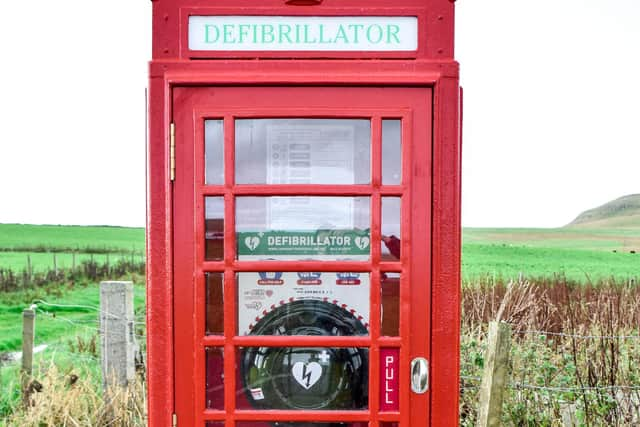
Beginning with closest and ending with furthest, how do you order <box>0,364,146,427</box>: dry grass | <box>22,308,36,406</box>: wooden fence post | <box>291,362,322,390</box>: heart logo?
<box>291,362,322,390</box>: heart logo → <box>0,364,146,427</box>: dry grass → <box>22,308,36,406</box>: wooden fence post

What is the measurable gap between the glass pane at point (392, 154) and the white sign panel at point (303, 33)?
297 mm

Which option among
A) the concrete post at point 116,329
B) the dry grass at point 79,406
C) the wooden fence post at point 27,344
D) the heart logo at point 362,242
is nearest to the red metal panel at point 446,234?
the heart logo at point 362,242

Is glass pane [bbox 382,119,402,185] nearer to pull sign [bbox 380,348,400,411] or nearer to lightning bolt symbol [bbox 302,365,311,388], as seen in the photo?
pull sign [bbox 380,348,400,411]

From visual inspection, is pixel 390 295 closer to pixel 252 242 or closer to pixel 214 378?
pixel 252 242

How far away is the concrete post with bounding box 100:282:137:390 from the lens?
15.1ft

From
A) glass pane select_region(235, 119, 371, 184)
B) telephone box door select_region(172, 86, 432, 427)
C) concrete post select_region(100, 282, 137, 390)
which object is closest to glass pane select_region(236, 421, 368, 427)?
telephone box door select_region(172, 86, 432, 427)

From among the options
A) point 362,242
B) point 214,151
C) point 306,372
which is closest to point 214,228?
point 214,151

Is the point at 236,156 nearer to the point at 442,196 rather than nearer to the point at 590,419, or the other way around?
the point at 442,196

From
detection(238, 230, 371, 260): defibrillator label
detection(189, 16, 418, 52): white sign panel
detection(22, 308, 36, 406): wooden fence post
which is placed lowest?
detection(22, 308, 36, 406): wooden fence post

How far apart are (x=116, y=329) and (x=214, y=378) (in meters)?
2.60

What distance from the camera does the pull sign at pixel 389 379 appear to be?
2.29 m

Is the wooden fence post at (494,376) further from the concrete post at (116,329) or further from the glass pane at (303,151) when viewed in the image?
the concrete post at (116,329)

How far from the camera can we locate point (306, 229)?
2352mm

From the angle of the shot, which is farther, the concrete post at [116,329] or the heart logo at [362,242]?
the concrete post at [116,329]
